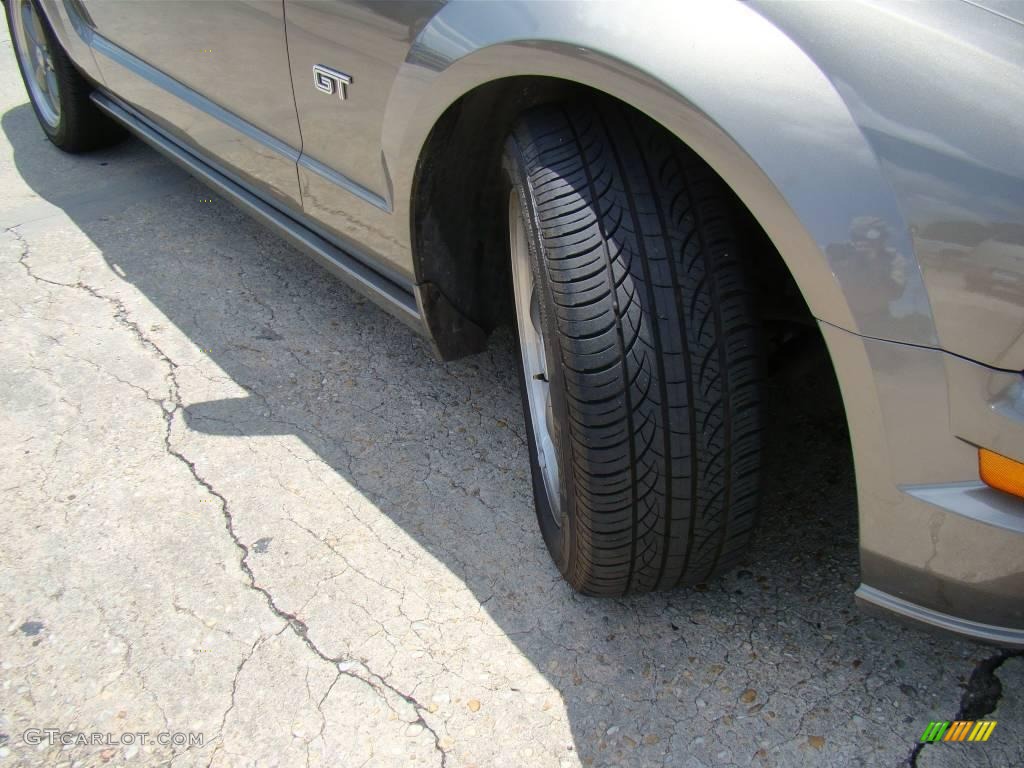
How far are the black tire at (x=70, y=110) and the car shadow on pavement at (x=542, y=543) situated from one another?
0.95 m

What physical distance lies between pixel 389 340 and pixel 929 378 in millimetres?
1889

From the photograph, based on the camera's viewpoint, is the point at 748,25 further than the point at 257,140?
No

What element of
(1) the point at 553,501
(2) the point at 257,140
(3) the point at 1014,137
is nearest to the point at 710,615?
(1) the point at 553,501

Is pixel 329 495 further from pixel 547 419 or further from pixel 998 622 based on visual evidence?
pixel 998 622

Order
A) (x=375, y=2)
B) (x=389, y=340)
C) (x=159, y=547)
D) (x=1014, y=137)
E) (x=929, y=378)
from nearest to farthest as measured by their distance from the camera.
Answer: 1. (x=1014, y=137)
2. (x=929, y=378)
3. (x=375, y=2)
4. (x=159, y=547)
5. (x=389, y=340)

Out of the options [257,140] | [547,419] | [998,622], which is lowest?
[547,419]

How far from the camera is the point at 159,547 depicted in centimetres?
217

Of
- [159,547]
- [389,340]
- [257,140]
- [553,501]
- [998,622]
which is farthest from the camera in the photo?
[389,340]

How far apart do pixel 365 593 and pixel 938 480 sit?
4.03ft

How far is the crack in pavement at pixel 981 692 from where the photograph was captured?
1698 mm

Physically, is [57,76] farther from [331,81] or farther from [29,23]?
[331,81]

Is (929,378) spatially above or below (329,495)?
above

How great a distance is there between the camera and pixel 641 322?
1.55 metres

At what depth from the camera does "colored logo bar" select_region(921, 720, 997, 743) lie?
5.47ft
